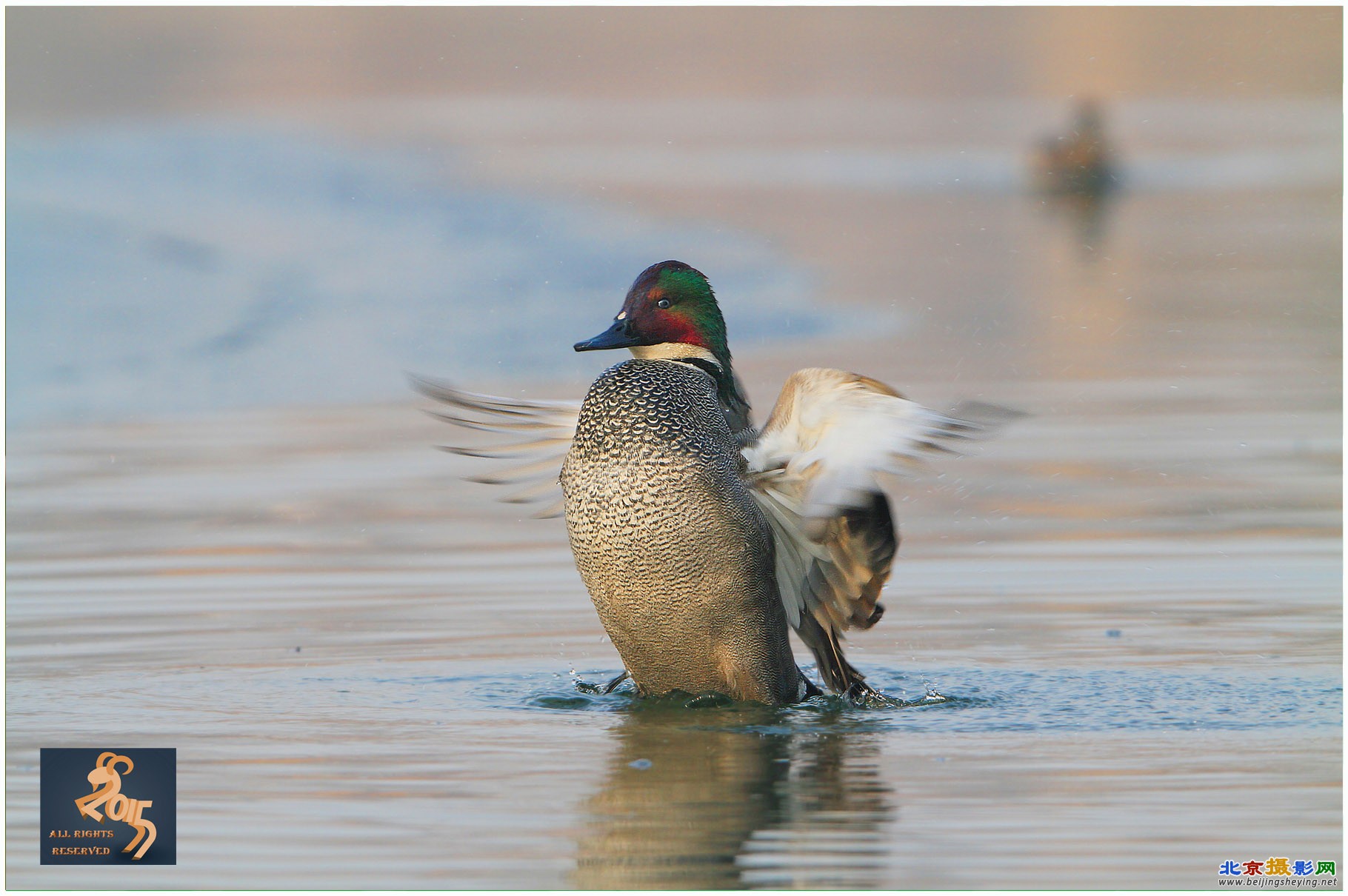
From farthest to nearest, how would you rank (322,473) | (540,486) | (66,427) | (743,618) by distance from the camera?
(66,427), (322,473), (540,486), (743,618)

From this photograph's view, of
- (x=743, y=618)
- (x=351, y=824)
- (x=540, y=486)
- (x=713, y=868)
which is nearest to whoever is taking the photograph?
(x=713, y=868)

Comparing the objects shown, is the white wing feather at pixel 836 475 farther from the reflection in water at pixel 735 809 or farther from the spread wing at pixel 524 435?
the spread wing at pixel 524 435

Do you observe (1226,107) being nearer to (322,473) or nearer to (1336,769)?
(322,473)

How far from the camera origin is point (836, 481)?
6.61 meters

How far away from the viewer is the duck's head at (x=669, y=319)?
25.3 ft

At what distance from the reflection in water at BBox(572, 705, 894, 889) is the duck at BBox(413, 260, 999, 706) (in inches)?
9.8

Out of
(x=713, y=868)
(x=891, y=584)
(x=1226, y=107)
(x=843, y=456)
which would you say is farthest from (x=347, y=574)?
(x=1226, y=107)

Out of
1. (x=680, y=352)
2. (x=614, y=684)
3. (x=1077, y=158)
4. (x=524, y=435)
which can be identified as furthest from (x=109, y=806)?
(x=1077, y=158)

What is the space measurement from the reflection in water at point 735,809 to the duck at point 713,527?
0.25 metres

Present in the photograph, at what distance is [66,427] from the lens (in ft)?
41.7

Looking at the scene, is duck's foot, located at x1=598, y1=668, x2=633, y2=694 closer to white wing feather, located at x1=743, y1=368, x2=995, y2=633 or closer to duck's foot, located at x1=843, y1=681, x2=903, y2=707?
white wing feather, located at x1=743, y1=368, x2=995, y2=633

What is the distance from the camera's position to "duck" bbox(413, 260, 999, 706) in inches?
279

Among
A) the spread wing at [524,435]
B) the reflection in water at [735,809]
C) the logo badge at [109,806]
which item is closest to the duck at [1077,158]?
the spread wing at [524,435]

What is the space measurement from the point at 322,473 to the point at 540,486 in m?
3.22
